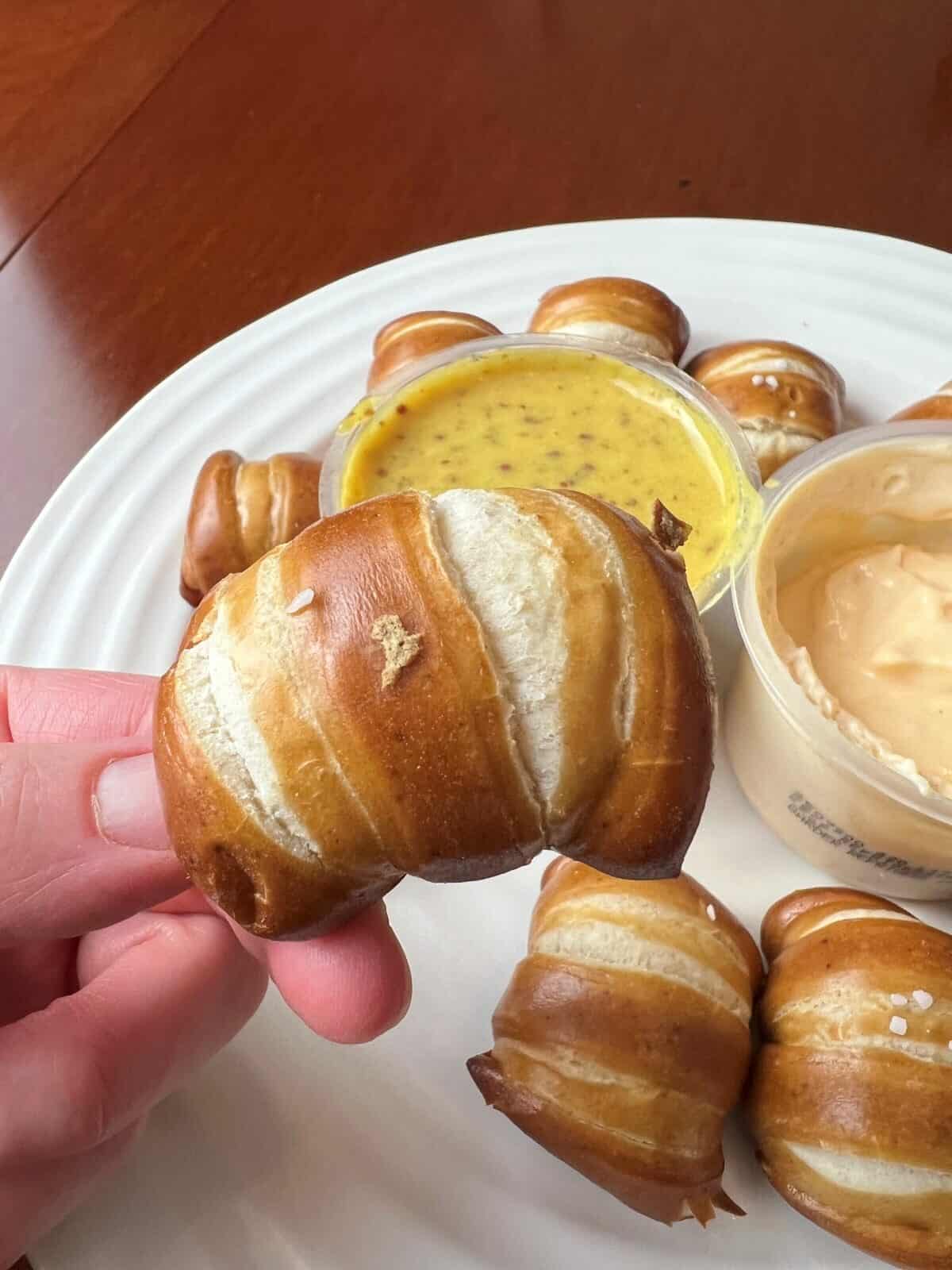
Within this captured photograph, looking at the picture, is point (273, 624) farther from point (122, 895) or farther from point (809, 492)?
point (809, 492)

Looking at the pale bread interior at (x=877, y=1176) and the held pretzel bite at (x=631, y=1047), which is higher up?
the held pretzel bite at (x=631, y=1047)

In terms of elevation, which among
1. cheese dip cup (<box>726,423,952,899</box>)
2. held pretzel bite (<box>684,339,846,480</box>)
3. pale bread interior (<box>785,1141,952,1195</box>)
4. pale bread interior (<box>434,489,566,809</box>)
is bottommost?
pale bread interior (<box>785,1141,952,1195</box>)

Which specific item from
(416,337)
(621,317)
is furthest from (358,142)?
(621,317)

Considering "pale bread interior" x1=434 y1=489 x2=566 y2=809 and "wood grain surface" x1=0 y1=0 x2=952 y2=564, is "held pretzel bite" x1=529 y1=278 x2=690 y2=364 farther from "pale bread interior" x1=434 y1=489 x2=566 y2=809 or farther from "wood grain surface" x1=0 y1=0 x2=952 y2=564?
"pale bread interior" x1=434 y1=489 x2=566 y2=809

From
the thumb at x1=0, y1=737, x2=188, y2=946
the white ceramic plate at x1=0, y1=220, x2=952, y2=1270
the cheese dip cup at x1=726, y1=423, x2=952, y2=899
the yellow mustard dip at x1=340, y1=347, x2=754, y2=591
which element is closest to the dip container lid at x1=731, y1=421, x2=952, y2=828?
the cheese dip cup at x1=726, y1=423, x2=952, y2=899

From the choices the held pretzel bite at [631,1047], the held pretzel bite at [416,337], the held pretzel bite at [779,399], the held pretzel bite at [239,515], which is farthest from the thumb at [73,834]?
the held pretzel bite at [779,399]

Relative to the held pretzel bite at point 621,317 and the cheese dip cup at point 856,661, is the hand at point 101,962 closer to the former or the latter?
the cheese dip cup at point 856,661
